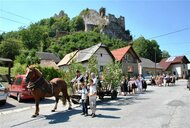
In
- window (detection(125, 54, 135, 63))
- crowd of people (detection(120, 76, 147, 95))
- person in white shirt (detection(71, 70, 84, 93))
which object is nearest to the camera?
person in white shirt (detection(71, 70, 84, 93))

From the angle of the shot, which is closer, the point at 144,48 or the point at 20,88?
the point at 20,88

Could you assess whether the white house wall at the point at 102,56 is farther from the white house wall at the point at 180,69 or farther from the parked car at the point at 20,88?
the white house wall at the point at 180,69

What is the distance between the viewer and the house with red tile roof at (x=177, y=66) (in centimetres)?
8425

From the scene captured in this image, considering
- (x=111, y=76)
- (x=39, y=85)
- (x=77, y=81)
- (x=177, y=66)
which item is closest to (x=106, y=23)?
(x=177, y=66)

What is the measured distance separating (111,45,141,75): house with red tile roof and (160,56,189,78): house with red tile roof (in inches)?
1012

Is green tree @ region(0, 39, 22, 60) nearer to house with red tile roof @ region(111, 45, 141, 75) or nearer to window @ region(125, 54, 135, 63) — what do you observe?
house with red tile roof @ region(111, 45, 141, 75)

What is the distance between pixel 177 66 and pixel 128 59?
103 feet

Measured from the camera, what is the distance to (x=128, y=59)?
60312 mm

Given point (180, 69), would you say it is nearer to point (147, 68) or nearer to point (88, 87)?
point (147, 68)

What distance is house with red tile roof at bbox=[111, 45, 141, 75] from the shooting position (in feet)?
191

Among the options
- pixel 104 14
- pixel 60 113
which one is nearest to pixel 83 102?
pixel 60 113

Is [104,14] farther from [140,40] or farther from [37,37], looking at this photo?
[37,37]

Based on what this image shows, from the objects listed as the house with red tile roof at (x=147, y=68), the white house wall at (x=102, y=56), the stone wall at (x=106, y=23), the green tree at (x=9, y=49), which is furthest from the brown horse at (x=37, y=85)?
the stone wall at (x=106, y=23)

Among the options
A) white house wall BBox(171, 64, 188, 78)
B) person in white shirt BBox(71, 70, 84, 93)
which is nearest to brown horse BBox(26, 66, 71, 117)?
person in white shirt BBox(71, 70, 84, 93)
